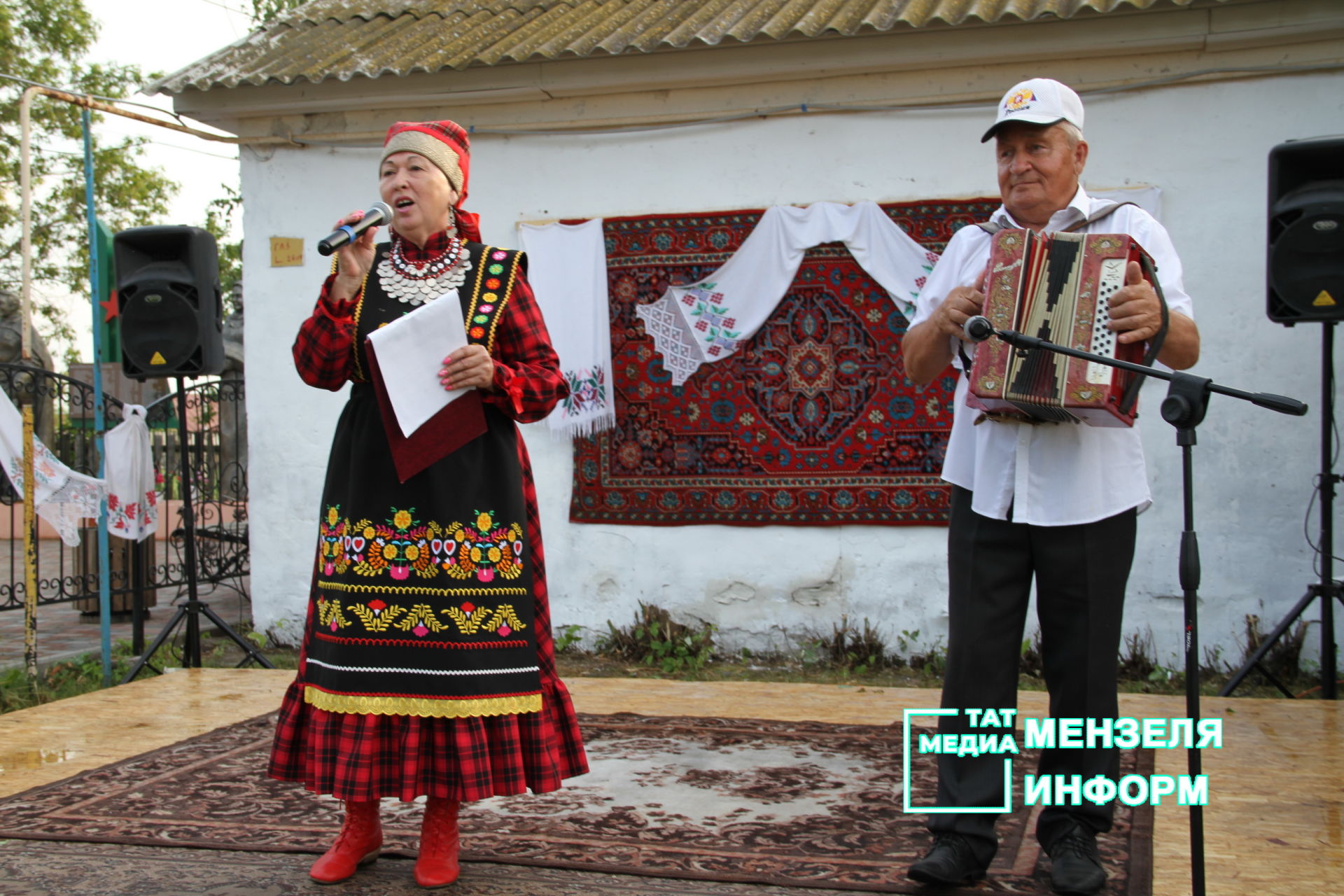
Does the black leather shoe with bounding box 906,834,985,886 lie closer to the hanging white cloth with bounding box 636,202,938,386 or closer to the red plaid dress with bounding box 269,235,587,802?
the red plaid dress with bounding box 269,235,587,802

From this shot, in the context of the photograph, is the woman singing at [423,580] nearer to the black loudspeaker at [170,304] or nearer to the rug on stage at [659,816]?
the rug on stage at [659,816]

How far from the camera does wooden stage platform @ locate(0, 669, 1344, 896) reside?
2.77 metres

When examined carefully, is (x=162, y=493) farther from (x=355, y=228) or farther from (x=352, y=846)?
(x=355, y=228)

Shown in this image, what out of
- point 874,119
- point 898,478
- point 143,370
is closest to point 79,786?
point 143,370

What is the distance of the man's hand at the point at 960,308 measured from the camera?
8.20ft

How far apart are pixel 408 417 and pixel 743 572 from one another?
393 centimetres

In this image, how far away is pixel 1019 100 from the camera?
2.54 m

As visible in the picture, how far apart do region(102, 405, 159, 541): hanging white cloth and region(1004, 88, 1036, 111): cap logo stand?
4.82 meters

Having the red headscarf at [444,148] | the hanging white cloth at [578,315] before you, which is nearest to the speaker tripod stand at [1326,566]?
the hanging white cloth at [578,315]

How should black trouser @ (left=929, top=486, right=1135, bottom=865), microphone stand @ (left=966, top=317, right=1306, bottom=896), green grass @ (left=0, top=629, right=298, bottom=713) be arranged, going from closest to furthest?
microphone stand @ (left=966, top=317, right=1306, bottom=896) → black trouser @ (left=929, top=486, right=1135, bottom=865) → green grass @ (left=0, top=629, right=298, bottom=713)

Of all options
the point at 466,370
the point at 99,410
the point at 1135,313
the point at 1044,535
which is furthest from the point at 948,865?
the point at 99,410

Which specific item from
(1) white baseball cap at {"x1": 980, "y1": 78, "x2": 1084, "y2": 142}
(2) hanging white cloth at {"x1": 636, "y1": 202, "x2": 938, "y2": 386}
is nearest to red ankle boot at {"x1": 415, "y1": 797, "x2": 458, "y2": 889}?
(1) white baseball cap at {"x1": 980, "y1": 78, "x2": 1084, "y2": 142}

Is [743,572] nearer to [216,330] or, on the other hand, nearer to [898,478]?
[898,478]

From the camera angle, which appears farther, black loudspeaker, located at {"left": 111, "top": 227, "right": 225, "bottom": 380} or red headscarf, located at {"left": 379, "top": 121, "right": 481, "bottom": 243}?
black loudspeaker, located at {"left": 111, "top": 227, "right": 225, "bottom": 380}
